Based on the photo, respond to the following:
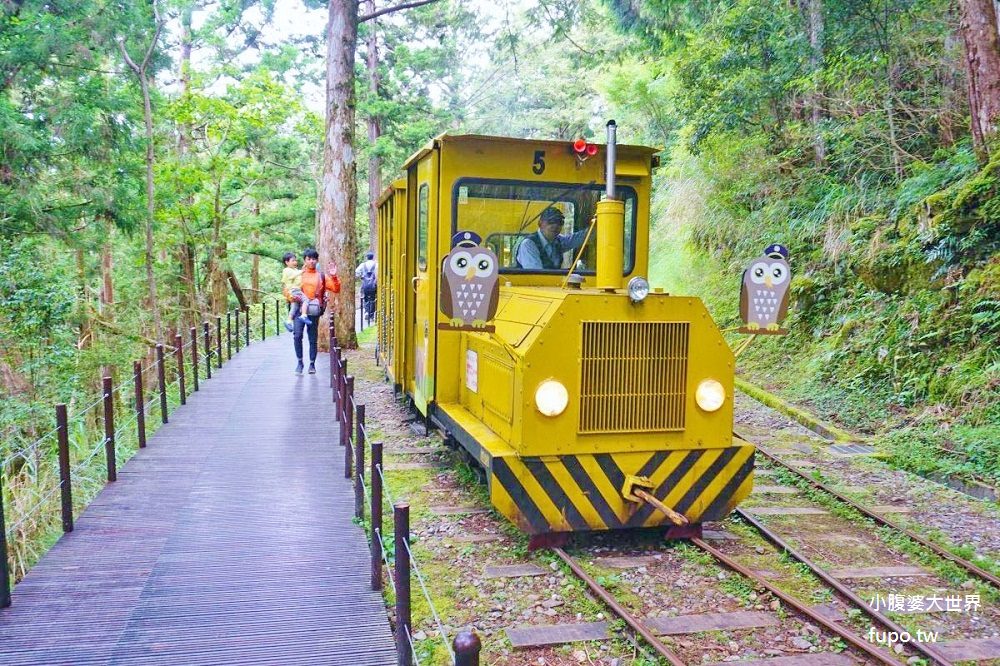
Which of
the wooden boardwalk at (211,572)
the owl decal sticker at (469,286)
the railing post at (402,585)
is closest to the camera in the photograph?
the railing post at (402,585)

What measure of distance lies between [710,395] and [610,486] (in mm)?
886

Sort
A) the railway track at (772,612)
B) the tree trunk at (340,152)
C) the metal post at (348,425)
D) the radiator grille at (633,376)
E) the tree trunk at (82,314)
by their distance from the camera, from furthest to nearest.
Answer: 1. the tree trunk at (340,152)
2. the tree trunk at (82,314)
3. the metal post at (348,425)
4. the radiator grille at (633,376)
5. the railway track at (772,612)

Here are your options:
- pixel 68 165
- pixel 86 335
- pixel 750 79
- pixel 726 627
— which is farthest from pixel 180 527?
pixel 750 79

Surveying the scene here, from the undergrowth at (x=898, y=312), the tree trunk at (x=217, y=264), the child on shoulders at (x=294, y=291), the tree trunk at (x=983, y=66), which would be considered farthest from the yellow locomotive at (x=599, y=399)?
the tree trunk at (x=217, y=264)

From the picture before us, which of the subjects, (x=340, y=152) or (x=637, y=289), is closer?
(x=637, y=289)

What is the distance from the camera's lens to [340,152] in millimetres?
13000

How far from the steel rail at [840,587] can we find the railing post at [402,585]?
8.31 ft

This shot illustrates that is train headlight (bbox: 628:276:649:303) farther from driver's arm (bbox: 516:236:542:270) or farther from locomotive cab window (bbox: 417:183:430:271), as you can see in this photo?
locomotive cab window (bbox: 417:183:430:271)

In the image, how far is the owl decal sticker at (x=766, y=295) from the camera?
505cm

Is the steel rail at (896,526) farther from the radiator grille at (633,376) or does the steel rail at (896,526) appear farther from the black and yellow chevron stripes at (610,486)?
the radiator grille at (633,376)

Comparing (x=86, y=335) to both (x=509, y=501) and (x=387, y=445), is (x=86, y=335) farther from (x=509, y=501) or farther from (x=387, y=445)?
(x=509, y=501)

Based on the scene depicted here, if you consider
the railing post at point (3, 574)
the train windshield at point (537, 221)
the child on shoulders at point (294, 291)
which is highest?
the train windshield at point (537, 221)

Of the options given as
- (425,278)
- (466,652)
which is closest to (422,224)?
(425,278)

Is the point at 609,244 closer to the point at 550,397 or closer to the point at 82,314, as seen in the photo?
the point at 550,397
